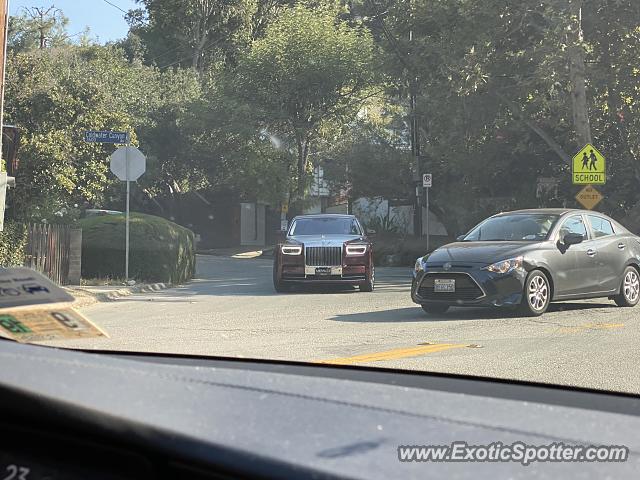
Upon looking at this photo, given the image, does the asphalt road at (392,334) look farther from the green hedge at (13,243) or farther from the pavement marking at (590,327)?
the green hedge at (13,243)

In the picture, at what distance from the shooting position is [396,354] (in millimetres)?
7570

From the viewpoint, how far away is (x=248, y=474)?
1215 mm

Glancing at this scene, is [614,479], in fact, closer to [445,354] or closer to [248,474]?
[248,474]

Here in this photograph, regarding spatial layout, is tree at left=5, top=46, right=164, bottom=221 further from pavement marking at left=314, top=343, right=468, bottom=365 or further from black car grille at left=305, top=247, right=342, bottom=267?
pavement marking at left=314, top=343, right=468, bottom=365

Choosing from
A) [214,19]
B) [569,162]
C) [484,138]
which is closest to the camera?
[569,162]

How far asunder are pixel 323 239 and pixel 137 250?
4651mm

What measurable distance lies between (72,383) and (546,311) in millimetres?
10655

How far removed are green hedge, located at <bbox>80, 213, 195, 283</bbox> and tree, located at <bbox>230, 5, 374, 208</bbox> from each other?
680 inches

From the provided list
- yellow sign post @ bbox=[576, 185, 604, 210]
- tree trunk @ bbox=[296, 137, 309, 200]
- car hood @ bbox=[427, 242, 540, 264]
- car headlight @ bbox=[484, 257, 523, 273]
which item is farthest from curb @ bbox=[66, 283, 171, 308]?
tree trunk @ bbox=[296, 137, 309, 200]

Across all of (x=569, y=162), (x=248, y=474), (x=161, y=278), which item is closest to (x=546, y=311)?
(x=161, y=278)

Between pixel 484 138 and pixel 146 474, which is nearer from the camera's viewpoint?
pixel 146 474

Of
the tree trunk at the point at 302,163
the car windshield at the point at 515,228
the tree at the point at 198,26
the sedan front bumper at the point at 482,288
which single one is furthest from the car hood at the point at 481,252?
the tree at the point at 198,26

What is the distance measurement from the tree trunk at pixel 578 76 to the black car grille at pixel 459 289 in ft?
42.5

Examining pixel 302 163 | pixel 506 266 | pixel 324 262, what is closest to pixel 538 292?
pixel 506 266
